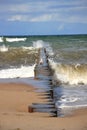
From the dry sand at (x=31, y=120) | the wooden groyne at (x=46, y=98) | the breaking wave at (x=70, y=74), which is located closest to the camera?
the dry sand at (x=31, y=120)

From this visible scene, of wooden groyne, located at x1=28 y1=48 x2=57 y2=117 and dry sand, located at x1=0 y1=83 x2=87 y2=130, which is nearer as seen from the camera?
dry sand, located at x1=0 y1=83 x2=87 y2=130

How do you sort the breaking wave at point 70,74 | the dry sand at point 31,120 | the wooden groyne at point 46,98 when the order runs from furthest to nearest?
the breaking wave at point 70,74 < the wooden groyne at point 46,98 < the dry sand at point 31,120

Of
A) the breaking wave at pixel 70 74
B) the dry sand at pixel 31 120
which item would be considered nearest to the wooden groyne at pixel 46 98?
the dry sand at pixel 31 120

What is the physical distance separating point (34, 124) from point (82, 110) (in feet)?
7.48

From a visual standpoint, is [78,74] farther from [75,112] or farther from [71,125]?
[71,125]

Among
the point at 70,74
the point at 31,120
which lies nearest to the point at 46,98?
the point at 31,120

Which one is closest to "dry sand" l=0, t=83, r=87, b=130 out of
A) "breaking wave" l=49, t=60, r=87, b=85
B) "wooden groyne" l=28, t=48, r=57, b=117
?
"wooden groyne" l=28, t=48, r=57, b=117

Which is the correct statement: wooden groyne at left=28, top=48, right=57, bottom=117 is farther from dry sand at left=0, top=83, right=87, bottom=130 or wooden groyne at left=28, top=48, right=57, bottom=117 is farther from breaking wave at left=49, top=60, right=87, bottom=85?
breaking wave at left=49, top=60, right=87, bottom=85

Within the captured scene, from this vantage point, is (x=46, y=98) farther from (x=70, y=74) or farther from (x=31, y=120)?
(x=70, y=74)

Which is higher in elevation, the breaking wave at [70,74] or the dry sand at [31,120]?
the dry sand at [31,120]

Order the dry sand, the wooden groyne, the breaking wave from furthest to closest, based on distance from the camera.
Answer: the breaking wave
the wooden groyne
the dry sand

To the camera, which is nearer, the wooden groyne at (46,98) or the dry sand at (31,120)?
the dry sand at (31,120)

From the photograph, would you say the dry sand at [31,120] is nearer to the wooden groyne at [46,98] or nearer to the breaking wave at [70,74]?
the wooden groyne at [46,98]

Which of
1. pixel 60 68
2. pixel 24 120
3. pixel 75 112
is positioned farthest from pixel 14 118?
pixel 60 68
